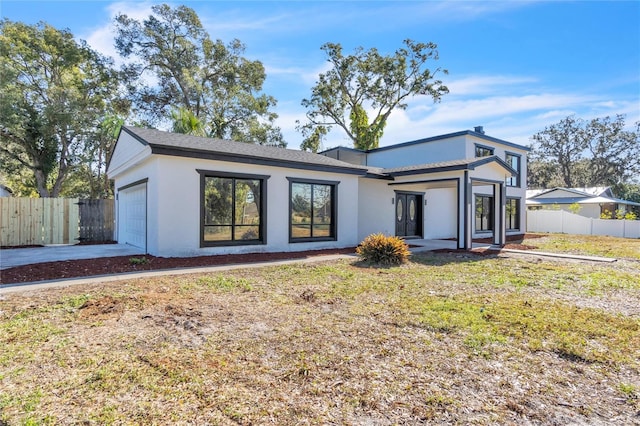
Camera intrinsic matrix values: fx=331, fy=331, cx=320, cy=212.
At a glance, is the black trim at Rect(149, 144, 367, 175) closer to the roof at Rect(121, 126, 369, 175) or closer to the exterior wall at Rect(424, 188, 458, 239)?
the roof at Rect(121, 126, 369, 175)

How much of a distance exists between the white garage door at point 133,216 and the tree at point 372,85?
20543mm

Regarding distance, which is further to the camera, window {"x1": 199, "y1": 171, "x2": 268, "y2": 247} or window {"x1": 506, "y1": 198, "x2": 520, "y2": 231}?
window {"x1": 506, "y1": 198, "x2": 520, "y2": 231}

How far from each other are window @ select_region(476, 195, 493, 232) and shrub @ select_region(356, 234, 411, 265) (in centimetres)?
1162

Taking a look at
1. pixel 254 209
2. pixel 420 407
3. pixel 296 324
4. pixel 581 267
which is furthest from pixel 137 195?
pixel 581 267

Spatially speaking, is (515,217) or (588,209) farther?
(588,209)

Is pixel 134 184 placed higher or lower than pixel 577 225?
higher

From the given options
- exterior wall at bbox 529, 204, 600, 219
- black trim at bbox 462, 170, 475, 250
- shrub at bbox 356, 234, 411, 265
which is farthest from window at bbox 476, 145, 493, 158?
exterior wall at bbox 529, 204, 600, 219

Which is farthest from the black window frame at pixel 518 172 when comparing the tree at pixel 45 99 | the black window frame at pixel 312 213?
the tree at pixel 45 99

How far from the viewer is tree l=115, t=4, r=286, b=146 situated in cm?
2567

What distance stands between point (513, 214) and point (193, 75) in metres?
25.5

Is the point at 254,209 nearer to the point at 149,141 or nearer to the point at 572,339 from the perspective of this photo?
the point at 149,141

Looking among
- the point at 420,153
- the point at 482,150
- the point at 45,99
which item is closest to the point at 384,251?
the point at 420,153

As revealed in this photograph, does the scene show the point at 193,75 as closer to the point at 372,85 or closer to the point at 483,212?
the point at 372,85

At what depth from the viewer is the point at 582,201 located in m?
28.0
